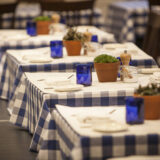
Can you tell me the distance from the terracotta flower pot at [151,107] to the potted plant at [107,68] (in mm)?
934

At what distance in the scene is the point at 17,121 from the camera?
186 inches

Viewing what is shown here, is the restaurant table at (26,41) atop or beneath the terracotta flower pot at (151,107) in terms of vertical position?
beneath

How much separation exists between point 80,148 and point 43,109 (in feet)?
3.22

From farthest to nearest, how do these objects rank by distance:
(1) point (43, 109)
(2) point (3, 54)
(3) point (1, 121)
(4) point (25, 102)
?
(2) point (3, 54)
(3) point (1, 121)
(4) point (25, 102)
(1) point (43, 109)

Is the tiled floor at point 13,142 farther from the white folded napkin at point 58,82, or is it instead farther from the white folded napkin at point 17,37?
the white folded napkin at point 17,37

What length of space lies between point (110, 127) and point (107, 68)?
1212 mm

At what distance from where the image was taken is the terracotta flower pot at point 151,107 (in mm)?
3236

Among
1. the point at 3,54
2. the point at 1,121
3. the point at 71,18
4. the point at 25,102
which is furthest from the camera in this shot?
the point at 71,18

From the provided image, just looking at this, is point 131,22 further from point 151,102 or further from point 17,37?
point 151,102

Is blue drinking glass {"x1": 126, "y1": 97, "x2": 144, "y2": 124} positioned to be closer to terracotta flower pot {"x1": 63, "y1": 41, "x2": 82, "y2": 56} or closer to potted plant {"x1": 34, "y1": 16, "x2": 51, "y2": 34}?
terracotta flower pot {"x1": 63, "y1": 41, "x2": 82, "y2": 56}

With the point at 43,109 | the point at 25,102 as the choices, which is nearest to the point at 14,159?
the point at 43,109

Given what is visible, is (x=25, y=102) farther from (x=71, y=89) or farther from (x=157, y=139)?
(x=157, y=139)

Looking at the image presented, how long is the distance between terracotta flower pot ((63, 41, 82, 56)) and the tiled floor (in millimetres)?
813

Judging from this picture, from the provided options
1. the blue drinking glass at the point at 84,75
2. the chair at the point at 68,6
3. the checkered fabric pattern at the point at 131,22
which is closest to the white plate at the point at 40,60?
the blue drinking glass at the point at 84,75
